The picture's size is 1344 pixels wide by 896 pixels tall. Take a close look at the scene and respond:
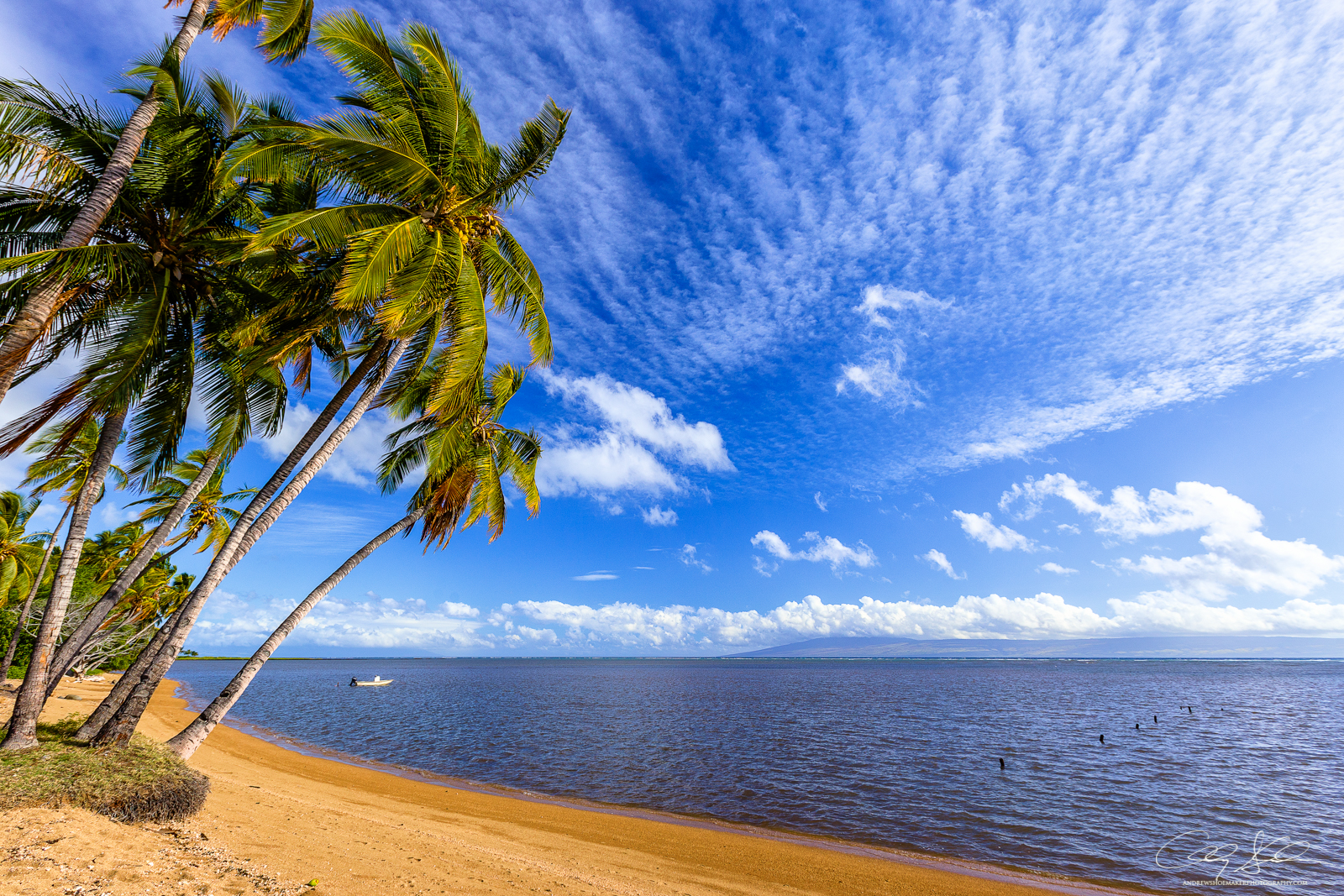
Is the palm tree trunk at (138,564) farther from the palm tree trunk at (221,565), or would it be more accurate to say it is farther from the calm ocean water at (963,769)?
the calm ocean water at (963,769)

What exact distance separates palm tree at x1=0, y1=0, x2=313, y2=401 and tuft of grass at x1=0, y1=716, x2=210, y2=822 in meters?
5.19

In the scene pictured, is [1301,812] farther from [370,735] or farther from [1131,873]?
[370,735]

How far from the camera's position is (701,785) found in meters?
21.2

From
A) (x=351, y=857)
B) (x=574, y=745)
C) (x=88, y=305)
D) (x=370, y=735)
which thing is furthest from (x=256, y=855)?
(x=370, y=735)

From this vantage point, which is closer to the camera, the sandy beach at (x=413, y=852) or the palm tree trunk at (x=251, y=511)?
the sandy beach at (x=413, y=852)

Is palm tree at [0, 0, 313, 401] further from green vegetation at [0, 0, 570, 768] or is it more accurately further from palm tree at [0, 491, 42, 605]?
palm tree at [0, 491, 42, 605]

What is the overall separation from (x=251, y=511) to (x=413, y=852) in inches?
269

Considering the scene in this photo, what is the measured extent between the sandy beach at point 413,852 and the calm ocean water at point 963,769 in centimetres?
243

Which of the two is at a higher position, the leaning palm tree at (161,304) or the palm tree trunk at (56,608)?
the leaning palm tree at (161,304)

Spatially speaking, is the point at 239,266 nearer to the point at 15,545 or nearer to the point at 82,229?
the point at 82,229

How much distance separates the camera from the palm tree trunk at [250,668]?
10250mm

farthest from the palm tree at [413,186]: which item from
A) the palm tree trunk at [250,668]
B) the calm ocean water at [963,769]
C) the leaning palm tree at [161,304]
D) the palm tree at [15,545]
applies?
the palm tree at [15,545]

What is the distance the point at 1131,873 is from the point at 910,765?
38.5 feet

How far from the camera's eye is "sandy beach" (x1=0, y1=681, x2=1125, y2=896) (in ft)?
21.0
